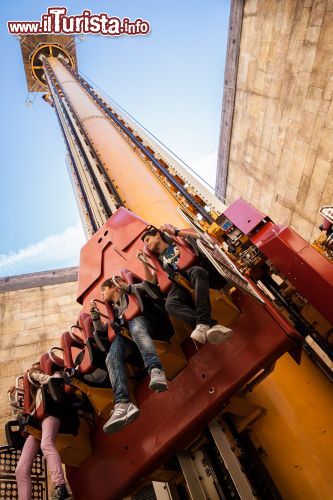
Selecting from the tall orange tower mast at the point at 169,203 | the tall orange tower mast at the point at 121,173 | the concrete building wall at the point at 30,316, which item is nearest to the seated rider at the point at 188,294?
the tall orange tower mast at the point at 169,203

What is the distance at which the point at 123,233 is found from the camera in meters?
4.17

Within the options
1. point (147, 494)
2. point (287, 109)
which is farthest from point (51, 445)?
point (287, 109)

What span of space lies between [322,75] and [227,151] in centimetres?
498

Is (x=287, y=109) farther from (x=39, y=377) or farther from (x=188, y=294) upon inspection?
(x=39, y=377)

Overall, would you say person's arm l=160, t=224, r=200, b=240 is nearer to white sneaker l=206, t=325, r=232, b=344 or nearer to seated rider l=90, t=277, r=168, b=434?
seated rider l=90, t=277, r=168, b=434

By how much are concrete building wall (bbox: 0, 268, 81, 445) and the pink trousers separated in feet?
14.5

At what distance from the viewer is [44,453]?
318 centimetres

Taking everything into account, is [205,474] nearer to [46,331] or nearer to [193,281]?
[193,281]

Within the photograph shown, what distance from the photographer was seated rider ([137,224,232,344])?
266cm

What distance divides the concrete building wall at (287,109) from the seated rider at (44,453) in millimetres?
7033

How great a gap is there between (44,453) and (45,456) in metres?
0.03

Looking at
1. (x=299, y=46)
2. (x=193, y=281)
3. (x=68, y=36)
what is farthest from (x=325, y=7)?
(x=68, y=36)

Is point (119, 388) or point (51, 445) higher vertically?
point (119, 388)

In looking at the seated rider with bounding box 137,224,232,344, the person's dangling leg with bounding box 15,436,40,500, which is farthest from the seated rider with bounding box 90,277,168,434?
the person's dangling leg with bounding box 15,436,40,500
